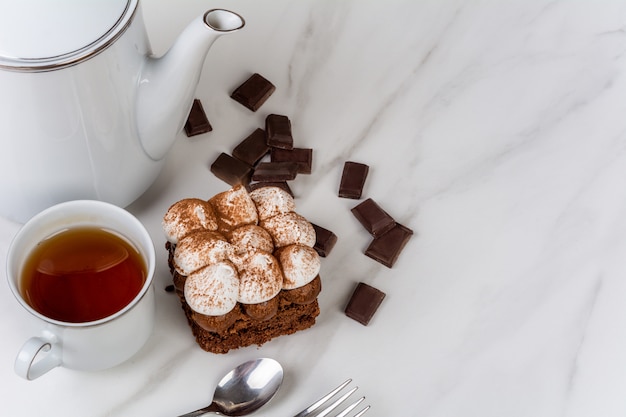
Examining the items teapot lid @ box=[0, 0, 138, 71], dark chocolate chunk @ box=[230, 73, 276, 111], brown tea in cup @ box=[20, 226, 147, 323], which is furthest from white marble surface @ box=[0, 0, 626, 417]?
teapot lid @ box=[0, 0, 138, 71]

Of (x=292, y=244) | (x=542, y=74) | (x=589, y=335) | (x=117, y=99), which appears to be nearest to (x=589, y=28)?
(x=542, y=74)

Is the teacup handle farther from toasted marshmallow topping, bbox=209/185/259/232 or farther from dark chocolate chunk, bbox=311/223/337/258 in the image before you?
dark chocolate chunk, bbox=311/223/337/258

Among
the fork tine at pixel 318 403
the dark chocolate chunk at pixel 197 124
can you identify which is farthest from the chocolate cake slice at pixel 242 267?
the dark chocolate chunk at pixel 197 124

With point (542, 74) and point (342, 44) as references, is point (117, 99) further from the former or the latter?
point (542, 74)

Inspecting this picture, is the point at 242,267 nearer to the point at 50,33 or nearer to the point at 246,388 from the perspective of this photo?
the point at 246,388

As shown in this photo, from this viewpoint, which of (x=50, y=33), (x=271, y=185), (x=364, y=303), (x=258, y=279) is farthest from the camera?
(x=271, y=185)

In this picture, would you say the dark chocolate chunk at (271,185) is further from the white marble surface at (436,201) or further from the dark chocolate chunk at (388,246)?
the dark chocolate chunk at (388,246)

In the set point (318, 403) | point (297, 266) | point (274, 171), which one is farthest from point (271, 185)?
point (318, 403)

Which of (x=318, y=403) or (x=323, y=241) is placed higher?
(x=323, y=241)
